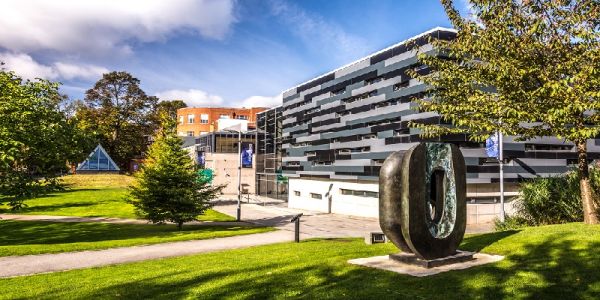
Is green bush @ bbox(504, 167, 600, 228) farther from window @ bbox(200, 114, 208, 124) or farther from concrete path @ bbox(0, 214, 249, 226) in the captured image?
window @ bbox(200, 114, 208, 124)

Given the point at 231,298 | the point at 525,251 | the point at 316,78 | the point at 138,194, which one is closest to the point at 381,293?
the point at 231,298

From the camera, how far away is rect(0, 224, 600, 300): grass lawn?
7.32 m

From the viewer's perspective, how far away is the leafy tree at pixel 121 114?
243ft

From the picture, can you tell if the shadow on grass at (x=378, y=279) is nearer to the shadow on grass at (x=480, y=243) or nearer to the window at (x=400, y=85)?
the shadow on grass at (x=480, y=243)

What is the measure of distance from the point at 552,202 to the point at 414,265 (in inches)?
405

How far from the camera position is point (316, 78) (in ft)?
122

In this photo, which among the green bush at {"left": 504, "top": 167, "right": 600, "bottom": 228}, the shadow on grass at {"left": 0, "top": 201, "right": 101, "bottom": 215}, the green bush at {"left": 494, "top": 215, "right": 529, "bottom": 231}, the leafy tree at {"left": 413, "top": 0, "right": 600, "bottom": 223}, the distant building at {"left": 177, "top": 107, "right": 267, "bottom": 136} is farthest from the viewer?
the distant building at {"left": 177, "top": 107, "right": 267, "bottom": 136}

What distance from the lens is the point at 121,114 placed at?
76.4 m

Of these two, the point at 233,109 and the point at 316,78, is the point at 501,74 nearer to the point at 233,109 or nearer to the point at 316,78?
the point at 316,78

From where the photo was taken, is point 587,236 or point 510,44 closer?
point 587,236

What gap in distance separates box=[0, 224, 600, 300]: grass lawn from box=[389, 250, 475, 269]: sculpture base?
64 cm

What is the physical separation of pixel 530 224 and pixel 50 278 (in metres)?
16.3

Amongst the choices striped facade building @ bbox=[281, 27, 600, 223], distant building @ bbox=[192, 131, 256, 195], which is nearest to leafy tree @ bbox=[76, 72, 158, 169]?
distant building @ bbox=[192, 131, 256, 195]

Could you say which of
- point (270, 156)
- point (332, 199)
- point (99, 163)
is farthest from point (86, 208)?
point (99, 163)
